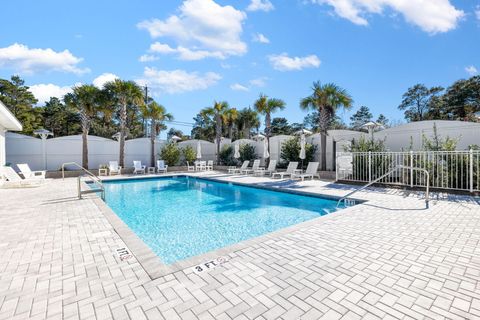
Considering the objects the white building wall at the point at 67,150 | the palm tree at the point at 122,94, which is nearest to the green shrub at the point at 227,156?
the white building wall at the point at 67,150

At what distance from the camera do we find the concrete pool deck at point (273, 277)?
219 cm

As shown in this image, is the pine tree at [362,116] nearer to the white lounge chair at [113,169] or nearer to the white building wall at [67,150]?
the white building wall at [67,150]

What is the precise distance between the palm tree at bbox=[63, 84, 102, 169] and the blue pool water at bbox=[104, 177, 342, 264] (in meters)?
7.11

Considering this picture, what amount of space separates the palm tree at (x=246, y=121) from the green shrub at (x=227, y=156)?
10.4 m

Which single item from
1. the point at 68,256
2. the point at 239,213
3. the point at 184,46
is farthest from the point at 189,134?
the point at 68,256

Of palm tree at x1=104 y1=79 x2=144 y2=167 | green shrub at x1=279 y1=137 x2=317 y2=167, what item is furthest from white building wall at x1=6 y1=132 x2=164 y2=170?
green shrub at x1=279 y1=137 x2=317 y2=167

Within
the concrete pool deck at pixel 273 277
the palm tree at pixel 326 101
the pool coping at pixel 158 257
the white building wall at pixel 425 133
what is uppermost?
the palm tree at pixel 326 101

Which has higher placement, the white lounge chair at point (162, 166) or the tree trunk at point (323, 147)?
the tree trunk at point (323, 147)

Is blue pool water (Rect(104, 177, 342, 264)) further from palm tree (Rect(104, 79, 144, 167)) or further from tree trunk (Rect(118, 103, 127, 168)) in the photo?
palm tree (Rect(104, 79, 144, 167))

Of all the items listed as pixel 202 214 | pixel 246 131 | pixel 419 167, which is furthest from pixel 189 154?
pixel 419 167

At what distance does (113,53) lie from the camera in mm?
12016

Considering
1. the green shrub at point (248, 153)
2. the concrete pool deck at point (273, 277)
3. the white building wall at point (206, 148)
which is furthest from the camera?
the white building wall at point (206, 148)

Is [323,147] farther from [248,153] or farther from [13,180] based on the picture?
[13,180]

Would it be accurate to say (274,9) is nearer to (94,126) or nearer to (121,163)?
(121,163)
